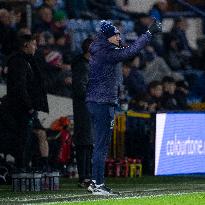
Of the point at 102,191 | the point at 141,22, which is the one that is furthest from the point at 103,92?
the point at 141,22

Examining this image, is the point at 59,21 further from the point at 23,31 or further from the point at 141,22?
the point at 141,22

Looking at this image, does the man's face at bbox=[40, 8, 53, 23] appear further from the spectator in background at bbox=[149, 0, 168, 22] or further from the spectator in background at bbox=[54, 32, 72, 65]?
the spectator in background at bbox=[149, 0, 168, 22]

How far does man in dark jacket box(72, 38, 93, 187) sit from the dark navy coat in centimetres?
137

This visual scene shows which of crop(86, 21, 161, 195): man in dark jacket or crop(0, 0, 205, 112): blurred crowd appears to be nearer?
crop(86, 21, 161, 195): man in dark jacket

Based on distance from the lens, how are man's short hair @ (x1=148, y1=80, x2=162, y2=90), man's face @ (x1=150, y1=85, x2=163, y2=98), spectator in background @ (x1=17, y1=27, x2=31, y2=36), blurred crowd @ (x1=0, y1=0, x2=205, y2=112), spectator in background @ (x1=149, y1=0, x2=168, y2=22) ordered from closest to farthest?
spectator in background @ (x1=17, y1=27, x2=31, y2=36), blurred crowd @ (x1=0, y1=0, x2=205, y2=112), man's face @ (x1=150, y1=85, x2=163, y2=98), man's short hair @ (x1=148, y1=80, x2=162, y2=90), spectator in background @ (x1=149, y1=0, x2=168, y2=22)

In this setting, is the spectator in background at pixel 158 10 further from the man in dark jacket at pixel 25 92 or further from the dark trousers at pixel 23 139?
the dark trousers at pixel 23 139

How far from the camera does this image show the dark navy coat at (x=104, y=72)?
39.0ft

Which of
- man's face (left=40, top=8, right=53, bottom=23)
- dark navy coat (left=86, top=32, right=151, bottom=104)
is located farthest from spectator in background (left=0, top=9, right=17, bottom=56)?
dark navy coat (left=86, top=32, right=151, bottom=104)

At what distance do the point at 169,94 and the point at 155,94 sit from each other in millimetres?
337

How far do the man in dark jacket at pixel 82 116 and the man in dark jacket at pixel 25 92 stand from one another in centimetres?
52

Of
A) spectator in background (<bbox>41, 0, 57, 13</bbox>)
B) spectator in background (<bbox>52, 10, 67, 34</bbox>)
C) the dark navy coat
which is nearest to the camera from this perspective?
the dark navy coat

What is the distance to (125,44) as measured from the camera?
19.5 meters

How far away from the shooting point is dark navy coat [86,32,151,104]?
1188 cm

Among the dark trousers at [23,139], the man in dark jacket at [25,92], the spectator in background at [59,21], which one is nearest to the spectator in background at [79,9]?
the spectator in background at [59,21]
